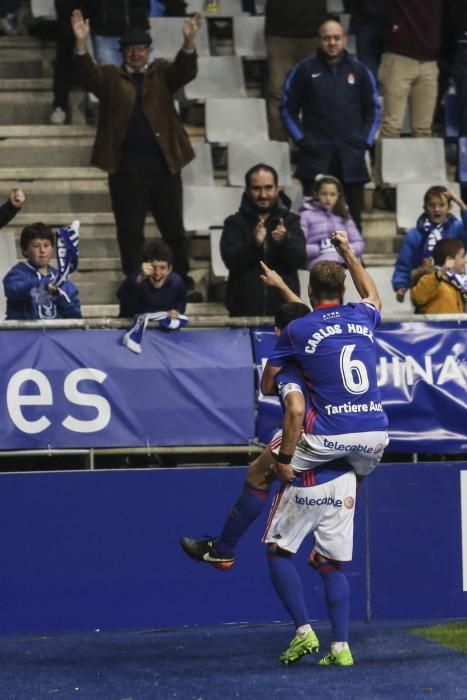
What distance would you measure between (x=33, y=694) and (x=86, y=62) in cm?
598

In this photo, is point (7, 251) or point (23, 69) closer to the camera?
point (7, 251)

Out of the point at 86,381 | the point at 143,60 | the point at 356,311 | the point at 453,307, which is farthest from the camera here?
the point at 143,60

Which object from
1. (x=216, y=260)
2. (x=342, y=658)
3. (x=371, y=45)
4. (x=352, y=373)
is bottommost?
(x=342, y=658)

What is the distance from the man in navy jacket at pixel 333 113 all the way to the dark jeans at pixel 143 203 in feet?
3.71

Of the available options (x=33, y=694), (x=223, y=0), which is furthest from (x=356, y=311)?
(x=223, y=0)

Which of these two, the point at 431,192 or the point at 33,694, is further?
the point at 431,192

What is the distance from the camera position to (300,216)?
12.8 metres

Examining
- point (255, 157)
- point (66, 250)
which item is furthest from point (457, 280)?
point (255, 157)

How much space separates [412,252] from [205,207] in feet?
7.25

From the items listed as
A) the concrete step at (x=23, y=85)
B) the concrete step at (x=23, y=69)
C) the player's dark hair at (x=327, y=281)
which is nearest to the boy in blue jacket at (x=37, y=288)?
the player's dark hair at (x=327, y=281)

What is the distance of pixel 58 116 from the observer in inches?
609

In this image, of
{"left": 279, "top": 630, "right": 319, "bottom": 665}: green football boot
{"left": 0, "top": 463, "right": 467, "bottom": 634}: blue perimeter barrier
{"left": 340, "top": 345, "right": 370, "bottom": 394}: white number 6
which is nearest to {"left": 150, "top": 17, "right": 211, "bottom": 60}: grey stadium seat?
{"left": 0, "top": 463, "right": 467, "bottom": 634}: blue perimeter barrier

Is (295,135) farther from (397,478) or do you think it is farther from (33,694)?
(33,694)

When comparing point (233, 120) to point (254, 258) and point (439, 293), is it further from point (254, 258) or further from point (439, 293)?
point (439, 293)
